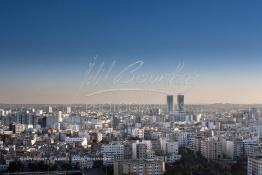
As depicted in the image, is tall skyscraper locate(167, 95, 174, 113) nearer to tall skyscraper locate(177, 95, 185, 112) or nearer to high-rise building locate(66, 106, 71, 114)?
tall skyscraper locate(177, 95, 185, 112)

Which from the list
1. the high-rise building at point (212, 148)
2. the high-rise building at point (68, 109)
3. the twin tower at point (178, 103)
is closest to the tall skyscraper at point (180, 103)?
the twin tower at point (178, 103)

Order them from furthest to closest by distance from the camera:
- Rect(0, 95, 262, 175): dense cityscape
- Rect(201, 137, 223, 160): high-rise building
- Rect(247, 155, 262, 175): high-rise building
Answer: Rect(201, 137, 223, 160): high-rise building → Rect(0, 95, 262, 175): dense cityscape → Rect(247, 155, 262, 175): high-rise building

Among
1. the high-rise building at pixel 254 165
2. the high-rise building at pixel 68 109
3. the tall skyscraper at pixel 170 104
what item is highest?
the tall skyscraper at pixel 170 104

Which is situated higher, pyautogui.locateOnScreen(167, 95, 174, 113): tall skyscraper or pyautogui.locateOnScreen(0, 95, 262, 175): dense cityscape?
pyautogui.locateOnScreen(167, 95, 174, 113): tall skyscraper

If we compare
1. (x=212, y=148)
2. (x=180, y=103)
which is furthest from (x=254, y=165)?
(x=212, y=148)

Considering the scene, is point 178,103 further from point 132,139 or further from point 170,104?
point 132,139

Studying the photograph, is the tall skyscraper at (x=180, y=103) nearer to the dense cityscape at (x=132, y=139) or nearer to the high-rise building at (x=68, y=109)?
the dense cityscape at (x=132, y=139)

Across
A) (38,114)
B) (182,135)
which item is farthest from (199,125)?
(38,114)

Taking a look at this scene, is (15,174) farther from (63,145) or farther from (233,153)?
(233,153)

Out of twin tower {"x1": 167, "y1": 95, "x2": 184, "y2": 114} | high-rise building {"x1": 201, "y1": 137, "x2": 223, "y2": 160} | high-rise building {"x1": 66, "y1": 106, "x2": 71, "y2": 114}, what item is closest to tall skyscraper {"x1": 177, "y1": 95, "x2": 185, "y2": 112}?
twin tower {"x1": 167, "y1": 95, "x2": 184, "y2": 114}

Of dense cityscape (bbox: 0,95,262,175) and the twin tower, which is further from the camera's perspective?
dense cityscape (bbox: 0,95,262,175)
